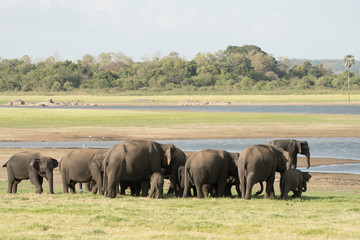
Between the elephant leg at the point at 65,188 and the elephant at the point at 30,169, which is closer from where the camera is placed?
the elephant at the point at 30,169

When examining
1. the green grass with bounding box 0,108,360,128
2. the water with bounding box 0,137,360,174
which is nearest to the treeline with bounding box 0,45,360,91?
the green grass with bounding box 0,108,360,128

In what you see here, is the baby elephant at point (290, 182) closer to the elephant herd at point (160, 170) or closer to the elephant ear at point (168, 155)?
the elephant herd at point (160, 170)

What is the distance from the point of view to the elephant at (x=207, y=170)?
17609 millimetres

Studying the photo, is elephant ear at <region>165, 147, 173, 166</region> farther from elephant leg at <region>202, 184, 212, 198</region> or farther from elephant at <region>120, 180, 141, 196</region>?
elephant leg at <region>202, 184, 212, 198</region>

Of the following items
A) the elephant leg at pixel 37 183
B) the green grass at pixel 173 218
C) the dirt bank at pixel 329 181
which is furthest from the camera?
the dirt bank at pixel 329 181

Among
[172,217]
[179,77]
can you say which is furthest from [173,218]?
[179,77]

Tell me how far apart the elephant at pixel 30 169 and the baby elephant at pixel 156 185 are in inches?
111

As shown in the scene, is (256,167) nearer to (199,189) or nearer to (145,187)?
(199,189)

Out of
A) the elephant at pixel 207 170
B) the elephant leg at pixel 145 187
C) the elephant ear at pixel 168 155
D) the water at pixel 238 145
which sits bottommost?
the water at pixel 238 145

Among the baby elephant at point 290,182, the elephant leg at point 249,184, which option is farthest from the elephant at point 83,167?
the baby elephant at point 290,182

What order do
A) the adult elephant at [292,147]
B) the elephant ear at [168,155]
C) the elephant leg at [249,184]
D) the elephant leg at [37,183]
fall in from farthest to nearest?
1. the adult elephant at [292,147]
2. the elephant leg at [37,183]
3. the elephant ear at [168,155]
4. the elephant leg at [249,184]

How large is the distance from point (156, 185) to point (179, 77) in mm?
136192

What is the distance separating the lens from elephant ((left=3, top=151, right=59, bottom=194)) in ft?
→ 60.3

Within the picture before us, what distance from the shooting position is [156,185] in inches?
685
